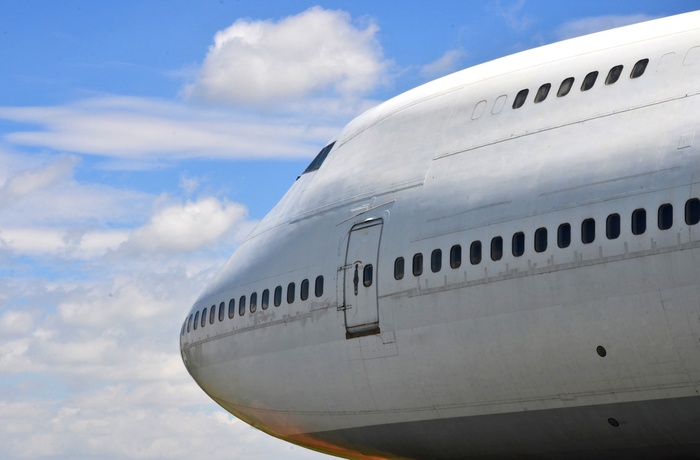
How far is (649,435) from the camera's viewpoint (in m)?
18.0

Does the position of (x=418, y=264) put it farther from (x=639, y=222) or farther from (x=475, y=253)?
(x=639, y=222)

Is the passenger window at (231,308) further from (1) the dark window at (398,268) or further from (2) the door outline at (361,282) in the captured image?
(1) the dark window at (398,268)

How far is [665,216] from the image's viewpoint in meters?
16.6

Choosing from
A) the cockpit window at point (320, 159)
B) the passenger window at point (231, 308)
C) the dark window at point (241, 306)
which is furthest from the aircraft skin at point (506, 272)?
the cockpit window at point (320, 159)

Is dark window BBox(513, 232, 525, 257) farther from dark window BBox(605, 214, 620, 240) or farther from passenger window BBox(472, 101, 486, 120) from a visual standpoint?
passenger window BBox(472, 101, 486, 120)

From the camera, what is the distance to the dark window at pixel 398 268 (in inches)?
822

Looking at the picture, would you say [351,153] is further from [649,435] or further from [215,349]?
[649,435]

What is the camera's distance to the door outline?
70.4 feet

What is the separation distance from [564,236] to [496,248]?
143cm

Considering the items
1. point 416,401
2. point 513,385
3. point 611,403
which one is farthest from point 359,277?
point 611,403

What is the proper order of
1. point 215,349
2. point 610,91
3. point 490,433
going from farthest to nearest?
point 215,349 < point 490,433 < point 610,91

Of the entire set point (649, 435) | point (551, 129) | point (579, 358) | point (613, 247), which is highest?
point (551, 129)

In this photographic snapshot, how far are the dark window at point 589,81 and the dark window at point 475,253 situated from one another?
3.08 metres

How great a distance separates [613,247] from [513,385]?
3.21m
